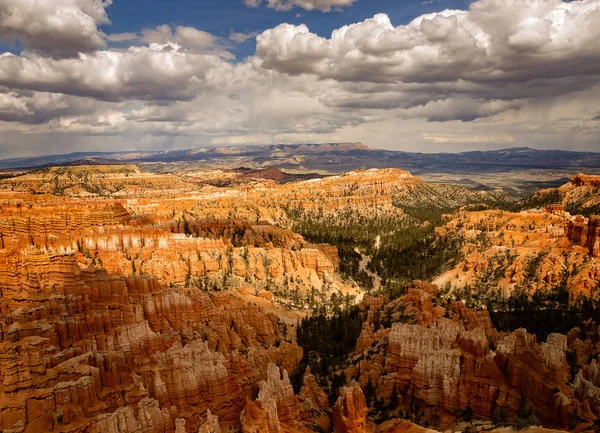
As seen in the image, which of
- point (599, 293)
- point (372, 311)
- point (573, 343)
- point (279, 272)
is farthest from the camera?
point (279, 272)

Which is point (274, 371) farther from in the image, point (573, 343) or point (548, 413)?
point (573, 343)

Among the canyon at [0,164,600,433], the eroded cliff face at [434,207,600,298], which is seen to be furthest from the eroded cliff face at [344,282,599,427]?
the eroded cliff face at [434,207,600,298]

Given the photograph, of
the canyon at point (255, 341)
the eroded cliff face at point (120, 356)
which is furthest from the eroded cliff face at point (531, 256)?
the eroded cliff face at point (120, 356)

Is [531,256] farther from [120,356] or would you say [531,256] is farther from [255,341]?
[120,356]

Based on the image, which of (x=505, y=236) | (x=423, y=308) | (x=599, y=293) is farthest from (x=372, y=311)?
(x=505, y=236)

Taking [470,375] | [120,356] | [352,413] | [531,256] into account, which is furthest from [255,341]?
[531,256]

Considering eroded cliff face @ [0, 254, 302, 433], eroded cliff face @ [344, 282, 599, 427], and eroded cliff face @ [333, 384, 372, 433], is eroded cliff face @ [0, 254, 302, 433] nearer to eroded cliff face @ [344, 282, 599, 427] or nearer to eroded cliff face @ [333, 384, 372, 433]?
eroded cliff face @ [333, 384, 372, 433]

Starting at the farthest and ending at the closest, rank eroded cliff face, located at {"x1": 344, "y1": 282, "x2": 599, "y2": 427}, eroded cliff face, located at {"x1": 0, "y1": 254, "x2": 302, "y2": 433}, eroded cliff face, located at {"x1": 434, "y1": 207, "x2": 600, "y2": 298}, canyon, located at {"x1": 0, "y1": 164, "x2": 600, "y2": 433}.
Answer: eroded cliff face, located at {"x1": 434, "y1": 207, "x2": 600, "y2": 298}, eroded cliff face, located at {"x1": 344, "y1": 282, "x2": 599, "y2": 427}, canyon, located at {"x1": 0, "y1": 164, "x2": 600, "y2": 433}, eroded cliff face, located at {"x1": 0, "y1": 254, "x2": 302, "y2": 433}

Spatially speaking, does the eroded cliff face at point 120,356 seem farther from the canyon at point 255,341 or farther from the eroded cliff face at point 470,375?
the eroded cliff face at point 470,375
